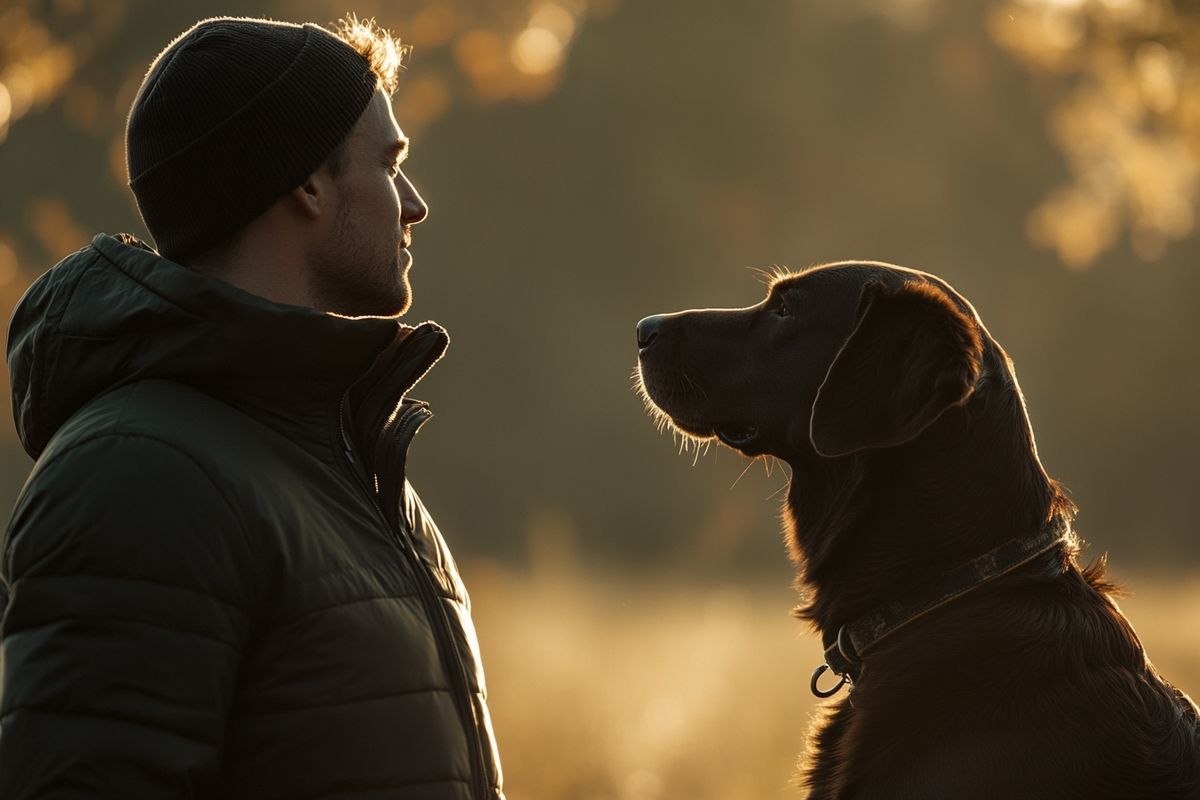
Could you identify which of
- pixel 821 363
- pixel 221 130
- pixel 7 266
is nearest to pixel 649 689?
pixel 821 363

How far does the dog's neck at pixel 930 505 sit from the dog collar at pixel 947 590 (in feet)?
0.15

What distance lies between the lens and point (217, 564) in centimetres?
198

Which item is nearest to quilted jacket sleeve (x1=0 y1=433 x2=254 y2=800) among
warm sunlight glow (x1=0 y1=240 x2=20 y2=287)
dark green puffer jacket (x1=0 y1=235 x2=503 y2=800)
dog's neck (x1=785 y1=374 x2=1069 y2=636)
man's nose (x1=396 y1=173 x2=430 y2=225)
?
dark green puffer jacket (x1=0 y1=235 x2=503 y2=800)

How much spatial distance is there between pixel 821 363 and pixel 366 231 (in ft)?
4.52

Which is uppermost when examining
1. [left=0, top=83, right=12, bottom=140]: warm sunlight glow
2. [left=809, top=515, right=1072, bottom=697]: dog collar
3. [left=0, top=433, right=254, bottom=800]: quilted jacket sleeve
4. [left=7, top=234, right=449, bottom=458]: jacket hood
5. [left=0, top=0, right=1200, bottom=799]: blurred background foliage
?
[left=0, top=0, right=1200, bottom=799]: blurred background foliage

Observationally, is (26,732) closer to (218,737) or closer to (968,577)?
(218,737)

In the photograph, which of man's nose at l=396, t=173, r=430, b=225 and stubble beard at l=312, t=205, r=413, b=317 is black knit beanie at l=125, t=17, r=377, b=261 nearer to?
stubble beard at l=312, t=205, r=413, b=317

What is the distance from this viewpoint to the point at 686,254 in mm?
26875

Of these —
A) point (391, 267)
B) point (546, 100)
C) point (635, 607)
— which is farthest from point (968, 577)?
point (546, 100)

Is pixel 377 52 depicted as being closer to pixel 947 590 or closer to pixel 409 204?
pixel 409 204

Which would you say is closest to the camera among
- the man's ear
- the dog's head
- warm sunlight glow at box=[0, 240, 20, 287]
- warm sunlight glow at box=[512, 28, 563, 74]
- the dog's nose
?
the man's ear

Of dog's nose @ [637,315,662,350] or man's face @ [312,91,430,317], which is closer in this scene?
man's face @ [312,91,430,317]

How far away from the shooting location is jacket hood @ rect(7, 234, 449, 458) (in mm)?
2170

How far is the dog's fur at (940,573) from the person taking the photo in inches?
103
